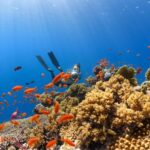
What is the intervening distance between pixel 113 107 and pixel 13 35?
108 m

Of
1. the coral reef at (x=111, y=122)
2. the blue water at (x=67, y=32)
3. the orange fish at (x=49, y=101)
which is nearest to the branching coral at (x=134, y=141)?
the coral reef at (x=111, y=122)

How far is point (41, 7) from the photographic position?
69938 mm

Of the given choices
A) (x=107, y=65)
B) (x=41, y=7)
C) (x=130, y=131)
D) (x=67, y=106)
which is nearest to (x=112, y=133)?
(x=130, y=131)

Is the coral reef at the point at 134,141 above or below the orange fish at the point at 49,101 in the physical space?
below

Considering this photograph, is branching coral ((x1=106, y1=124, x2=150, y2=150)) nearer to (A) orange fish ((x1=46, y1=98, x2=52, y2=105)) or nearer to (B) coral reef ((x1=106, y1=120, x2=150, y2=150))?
(B) coral reef ((x1=106, y1=120, x2=150, y2=150))

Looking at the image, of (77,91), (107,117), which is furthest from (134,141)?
(77,91)

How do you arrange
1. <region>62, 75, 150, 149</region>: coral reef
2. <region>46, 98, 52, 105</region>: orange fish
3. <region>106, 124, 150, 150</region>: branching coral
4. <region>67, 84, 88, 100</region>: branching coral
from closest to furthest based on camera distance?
<region>106, 124, 150, 150</region>: branching coral, <region>62, 75, 150, 149</region>: coral reef, <region>67, 84, 88, 100</region>: branching coral, <region>46, 98, 52, 105</region>: orange fish

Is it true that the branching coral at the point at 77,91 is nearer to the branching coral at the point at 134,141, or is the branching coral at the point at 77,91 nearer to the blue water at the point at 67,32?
the branching coral at the point at 134,141

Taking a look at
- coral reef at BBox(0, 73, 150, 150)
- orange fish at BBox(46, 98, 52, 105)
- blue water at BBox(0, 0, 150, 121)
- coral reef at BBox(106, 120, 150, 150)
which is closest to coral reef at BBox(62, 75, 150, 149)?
coral reef at BBox(0, 73, 150, 150)

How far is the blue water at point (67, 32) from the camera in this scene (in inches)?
2677

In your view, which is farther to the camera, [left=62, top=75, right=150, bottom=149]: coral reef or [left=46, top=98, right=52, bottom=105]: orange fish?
[left=46, top=98, right=52, bottom=105]: orange fish

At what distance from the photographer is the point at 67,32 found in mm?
108750

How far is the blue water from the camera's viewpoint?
68000mm

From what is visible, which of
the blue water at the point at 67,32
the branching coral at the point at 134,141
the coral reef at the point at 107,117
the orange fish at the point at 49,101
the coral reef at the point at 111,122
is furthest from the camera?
the blue water at the point at 67,32
